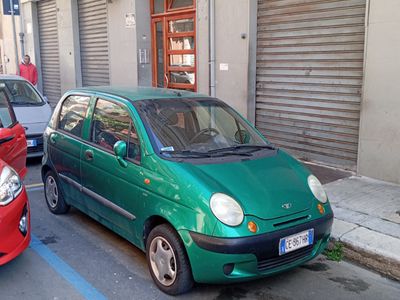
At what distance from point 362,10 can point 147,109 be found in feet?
12.8

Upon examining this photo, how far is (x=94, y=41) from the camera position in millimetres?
12961

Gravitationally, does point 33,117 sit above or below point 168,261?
above

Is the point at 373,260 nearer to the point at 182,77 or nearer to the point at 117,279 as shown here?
the point at 117,279

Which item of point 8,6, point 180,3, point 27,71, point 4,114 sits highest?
point 8,6

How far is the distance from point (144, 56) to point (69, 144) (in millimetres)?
6338

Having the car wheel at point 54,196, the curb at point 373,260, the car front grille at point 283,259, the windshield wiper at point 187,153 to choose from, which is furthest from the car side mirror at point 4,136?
the curb at point 373,260

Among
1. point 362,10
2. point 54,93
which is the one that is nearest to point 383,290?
point 362,10

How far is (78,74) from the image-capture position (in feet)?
45.2

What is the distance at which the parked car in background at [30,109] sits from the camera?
7.81m

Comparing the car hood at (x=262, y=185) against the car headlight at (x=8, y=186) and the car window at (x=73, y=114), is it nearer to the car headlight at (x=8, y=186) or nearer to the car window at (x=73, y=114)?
the car headlight at (x=8, y=186)

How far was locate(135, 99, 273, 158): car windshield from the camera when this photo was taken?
13.0 ft

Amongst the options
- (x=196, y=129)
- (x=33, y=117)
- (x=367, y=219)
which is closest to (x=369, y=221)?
(x=367, y=219)

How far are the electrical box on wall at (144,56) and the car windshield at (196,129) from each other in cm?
649

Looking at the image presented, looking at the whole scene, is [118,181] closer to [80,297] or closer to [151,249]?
[151,249]
